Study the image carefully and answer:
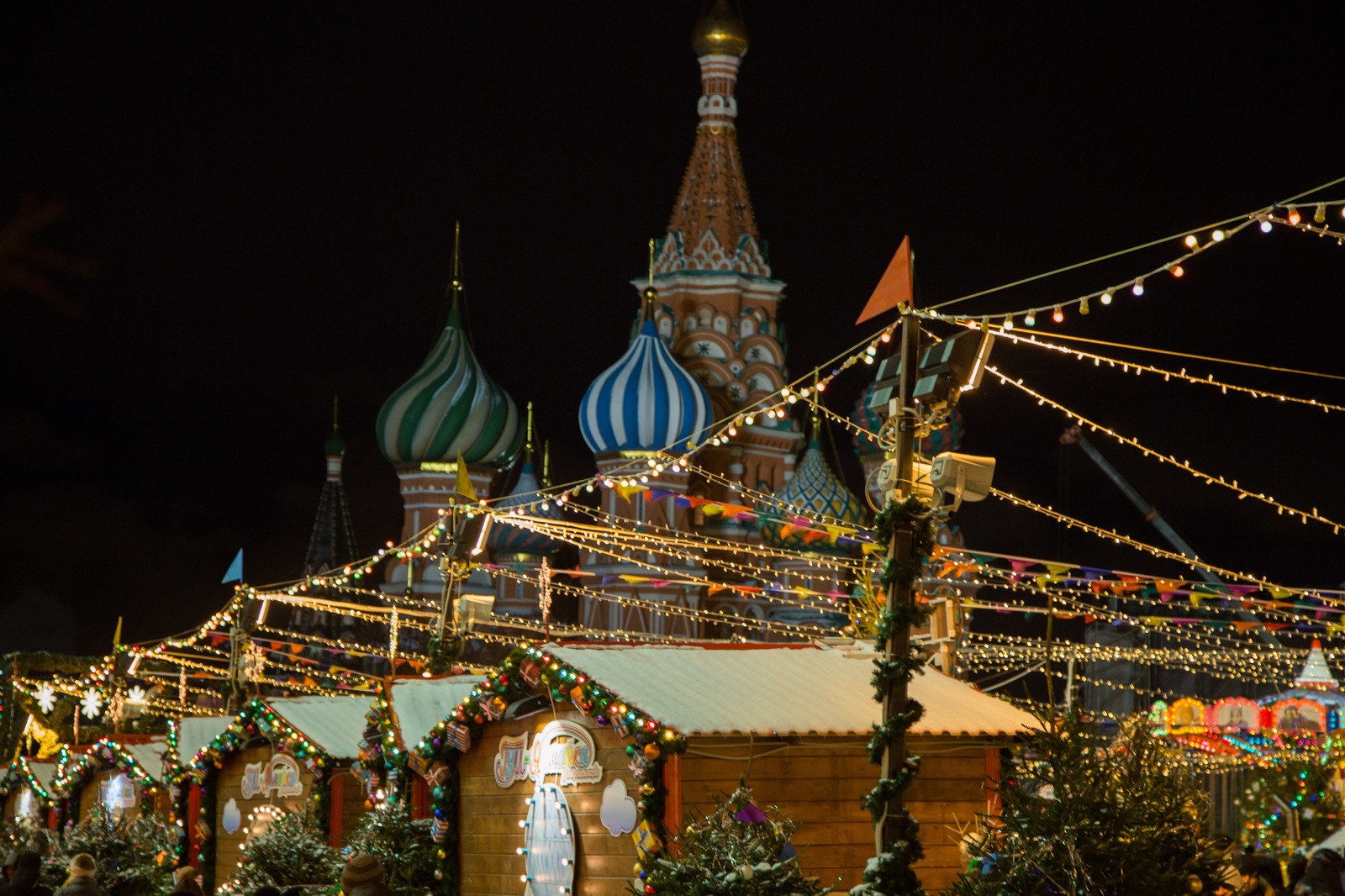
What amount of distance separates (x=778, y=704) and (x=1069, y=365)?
1023 inches

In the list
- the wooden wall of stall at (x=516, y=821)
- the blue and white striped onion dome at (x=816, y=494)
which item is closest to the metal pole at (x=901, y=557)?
the wooden wall of stall at (x=516, y=821)

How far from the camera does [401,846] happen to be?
16.4 m

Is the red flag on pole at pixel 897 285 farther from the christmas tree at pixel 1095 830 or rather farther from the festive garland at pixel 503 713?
the festive garland at pixel 503 713

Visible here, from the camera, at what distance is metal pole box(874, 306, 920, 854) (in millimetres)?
10492

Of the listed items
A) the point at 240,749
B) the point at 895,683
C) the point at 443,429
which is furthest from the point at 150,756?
the point at 443,429

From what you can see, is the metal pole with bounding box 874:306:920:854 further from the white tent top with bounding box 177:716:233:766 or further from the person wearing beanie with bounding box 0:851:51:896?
the white tent top with bounding box 177:716:233:766

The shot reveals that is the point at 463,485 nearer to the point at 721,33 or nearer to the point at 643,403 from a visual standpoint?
the point at 643,403

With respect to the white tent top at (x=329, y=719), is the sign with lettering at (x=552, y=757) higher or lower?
lower

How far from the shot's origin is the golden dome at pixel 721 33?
5359 cm

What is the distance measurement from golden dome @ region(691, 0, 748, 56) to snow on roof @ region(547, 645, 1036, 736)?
40560 mm

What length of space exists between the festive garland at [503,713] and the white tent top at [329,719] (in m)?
3.69

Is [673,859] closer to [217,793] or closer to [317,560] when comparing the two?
[217,793]

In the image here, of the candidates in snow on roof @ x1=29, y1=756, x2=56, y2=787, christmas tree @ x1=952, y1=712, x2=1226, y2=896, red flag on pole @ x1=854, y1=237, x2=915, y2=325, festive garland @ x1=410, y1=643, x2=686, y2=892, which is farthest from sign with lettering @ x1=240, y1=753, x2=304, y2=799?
christmas tree @ x1=952, y1=712, x2=1226, y2=896

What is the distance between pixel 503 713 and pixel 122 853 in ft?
29.8
